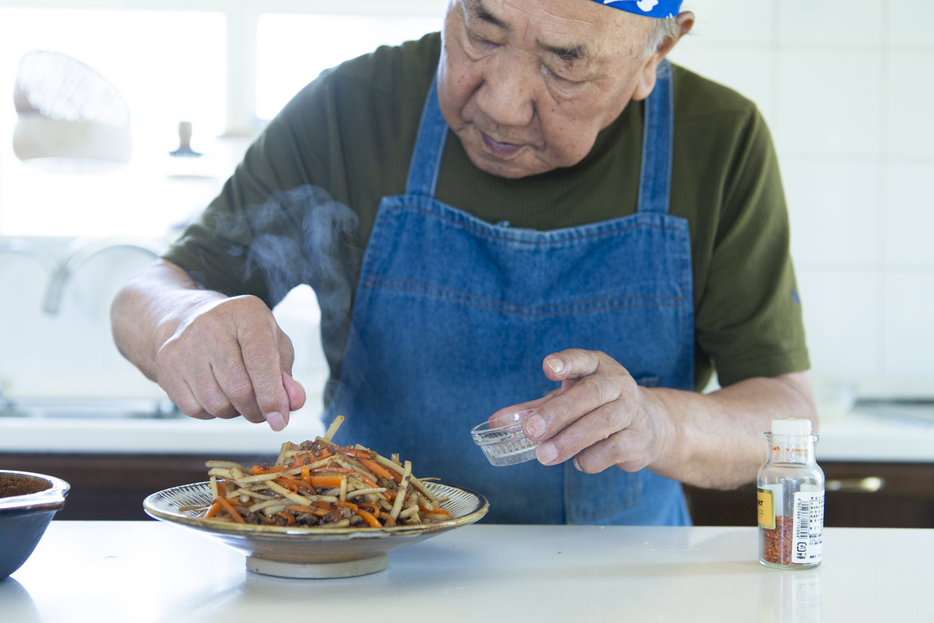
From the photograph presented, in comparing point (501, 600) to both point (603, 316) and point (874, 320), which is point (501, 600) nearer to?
point (603, 316)

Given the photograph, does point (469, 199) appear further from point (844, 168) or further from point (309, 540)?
point (844, 168)

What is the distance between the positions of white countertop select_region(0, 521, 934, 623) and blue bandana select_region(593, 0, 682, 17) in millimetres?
733

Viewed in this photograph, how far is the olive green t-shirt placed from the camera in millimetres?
1383

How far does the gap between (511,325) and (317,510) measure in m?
0.60

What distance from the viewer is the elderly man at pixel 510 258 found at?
135 cm

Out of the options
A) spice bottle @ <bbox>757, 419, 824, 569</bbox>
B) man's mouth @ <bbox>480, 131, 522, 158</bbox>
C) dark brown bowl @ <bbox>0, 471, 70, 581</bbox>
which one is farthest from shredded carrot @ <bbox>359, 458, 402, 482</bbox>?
man's mouth @ <bbox>480, 131, 522, 158</bbox>

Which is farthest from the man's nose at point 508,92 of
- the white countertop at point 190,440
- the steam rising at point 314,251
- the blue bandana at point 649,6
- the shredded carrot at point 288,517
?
the white countertop at point 190,440

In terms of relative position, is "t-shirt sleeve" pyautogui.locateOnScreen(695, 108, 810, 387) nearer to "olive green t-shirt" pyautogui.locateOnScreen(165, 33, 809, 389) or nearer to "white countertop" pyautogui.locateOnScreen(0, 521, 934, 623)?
"olive green t-shirt" pyautogui.locateOnScreen(165, 33, 809, 389)

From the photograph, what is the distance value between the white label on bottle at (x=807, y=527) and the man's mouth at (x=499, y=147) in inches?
26.2

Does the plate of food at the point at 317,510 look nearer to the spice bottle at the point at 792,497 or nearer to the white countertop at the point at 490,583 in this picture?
the white countertop at the point at 490,583

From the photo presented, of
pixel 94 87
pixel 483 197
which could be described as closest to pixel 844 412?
pixel 483 197

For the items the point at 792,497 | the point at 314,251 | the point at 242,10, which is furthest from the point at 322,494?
the point at 242,10

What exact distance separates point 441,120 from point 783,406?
2.52 feet

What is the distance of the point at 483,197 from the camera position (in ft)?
4.72
